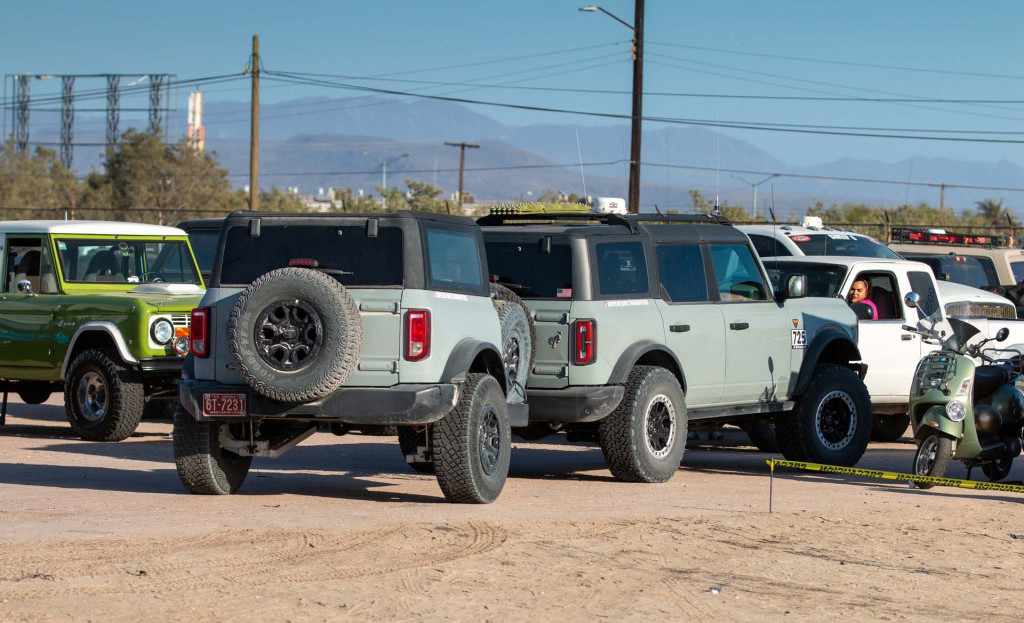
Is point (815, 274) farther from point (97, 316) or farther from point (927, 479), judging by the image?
point (97, 316)

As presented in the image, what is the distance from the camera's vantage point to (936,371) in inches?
439

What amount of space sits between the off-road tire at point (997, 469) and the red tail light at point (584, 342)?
3390 mm

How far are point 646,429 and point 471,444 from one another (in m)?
1.99

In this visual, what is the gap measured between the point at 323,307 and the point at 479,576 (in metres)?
2.34

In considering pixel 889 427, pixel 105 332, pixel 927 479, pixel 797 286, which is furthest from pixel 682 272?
pixel 105 332

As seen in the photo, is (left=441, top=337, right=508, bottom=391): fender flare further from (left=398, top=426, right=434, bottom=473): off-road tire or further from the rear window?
the rear window

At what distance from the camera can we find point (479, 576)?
24.3 ft

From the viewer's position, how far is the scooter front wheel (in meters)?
11.0

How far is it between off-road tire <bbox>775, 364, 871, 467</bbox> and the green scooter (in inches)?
58.5

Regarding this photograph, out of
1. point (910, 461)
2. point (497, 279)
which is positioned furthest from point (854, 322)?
point (497, 279)

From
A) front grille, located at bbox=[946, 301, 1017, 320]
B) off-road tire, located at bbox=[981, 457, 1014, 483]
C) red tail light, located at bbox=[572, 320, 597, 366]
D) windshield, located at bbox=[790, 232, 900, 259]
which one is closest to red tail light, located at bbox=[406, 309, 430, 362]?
red tail light, located at bbox=[572, 320, 597, 366]

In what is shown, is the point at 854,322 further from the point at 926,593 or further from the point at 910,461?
the point at 926,593

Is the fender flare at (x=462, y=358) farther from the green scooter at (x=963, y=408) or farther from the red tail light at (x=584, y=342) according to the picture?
the green scooter at (x=963, y=408)

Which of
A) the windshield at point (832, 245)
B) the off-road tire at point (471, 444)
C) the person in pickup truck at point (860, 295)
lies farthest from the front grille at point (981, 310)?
the off-road tire at point (471, 444)
